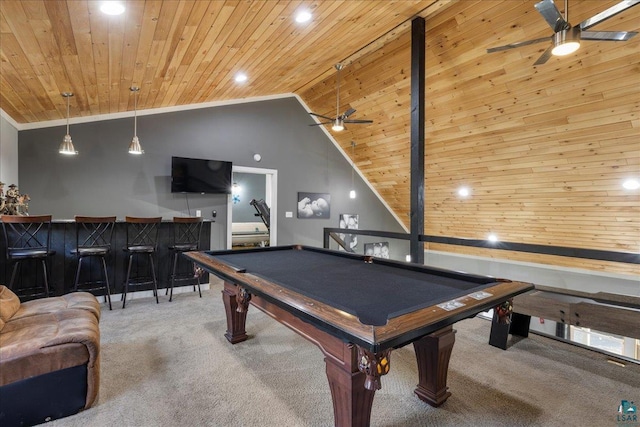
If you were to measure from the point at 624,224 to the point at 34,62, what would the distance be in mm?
7466

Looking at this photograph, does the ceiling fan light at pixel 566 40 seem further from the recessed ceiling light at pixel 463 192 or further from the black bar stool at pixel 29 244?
the black bar stool at pixel 29 244

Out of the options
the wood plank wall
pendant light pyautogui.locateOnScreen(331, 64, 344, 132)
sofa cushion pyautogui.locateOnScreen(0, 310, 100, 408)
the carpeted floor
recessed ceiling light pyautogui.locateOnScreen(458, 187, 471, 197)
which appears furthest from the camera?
recessed ceiling light pyautogui.locateOnScreen(458, 187, 471, 197)

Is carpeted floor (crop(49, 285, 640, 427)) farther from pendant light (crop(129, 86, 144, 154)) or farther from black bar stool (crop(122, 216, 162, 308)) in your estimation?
pendant light (crop(129, 86, 144, 154))

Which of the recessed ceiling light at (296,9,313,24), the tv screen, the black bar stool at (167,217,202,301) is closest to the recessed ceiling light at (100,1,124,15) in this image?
the recessed ceiling light at (296,9,313,24)

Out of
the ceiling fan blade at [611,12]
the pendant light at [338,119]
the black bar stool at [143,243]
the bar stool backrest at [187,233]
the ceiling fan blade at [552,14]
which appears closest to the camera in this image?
the ceiling fan blade at [611,12]

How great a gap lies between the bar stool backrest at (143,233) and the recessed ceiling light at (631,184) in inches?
250

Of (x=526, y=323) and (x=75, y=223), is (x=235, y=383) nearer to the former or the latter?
(x=526, y=323)

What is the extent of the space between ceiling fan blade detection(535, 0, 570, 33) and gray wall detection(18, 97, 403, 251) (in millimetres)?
4936

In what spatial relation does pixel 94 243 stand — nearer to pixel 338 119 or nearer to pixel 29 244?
pixel 29 244

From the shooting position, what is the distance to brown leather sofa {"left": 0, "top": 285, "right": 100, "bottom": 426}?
166cm

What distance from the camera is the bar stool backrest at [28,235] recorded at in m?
3.37

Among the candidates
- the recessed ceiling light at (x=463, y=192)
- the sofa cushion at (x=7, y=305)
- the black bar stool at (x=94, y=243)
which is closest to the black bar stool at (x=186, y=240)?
the black bar stool at (x=94, y=243)

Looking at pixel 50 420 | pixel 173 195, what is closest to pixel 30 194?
pixel 173 195

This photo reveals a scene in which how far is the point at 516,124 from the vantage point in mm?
4391
